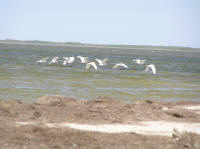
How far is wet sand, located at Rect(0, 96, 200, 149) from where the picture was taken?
8867mm

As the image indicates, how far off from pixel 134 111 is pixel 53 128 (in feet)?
10.0

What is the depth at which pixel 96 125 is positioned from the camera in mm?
10430

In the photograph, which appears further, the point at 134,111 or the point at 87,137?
the point at 134,111

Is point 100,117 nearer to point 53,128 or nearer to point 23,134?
point 53,128

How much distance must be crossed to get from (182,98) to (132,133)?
11.1 m

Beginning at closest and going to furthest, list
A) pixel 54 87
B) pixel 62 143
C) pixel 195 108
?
1. pixel 62 143
2. pixel 195 108
3. pixel 54 87

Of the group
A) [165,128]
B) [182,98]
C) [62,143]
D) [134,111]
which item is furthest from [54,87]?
[62,143]

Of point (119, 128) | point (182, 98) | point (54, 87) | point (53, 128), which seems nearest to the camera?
point (53, 128)

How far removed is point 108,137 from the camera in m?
9.30

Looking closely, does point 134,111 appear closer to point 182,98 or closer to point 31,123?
point 31,123

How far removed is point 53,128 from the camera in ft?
31.6

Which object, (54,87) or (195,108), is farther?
(54,87)

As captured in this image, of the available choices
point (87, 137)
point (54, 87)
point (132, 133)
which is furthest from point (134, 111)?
point (54, 87)

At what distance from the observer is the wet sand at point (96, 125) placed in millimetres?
8867
